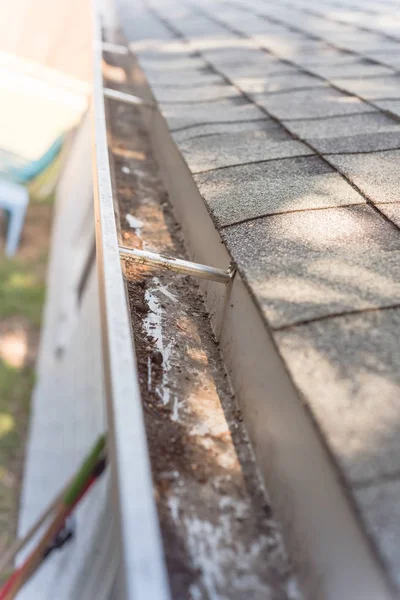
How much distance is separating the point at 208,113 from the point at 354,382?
1.73 m

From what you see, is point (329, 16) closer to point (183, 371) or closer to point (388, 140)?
point (388, 140)

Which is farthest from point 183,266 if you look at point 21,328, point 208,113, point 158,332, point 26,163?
point 26,163

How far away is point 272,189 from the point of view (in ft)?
5.53

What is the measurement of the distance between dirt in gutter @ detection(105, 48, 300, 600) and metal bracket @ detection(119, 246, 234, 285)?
145mm

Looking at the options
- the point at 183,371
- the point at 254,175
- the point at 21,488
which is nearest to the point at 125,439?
the point at 183,371

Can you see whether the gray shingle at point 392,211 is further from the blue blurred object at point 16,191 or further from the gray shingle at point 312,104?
the blue blurred object at point 16,191

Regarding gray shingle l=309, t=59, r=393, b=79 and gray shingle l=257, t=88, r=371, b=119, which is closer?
gray shingle l=257, t=88, r=371, b=119

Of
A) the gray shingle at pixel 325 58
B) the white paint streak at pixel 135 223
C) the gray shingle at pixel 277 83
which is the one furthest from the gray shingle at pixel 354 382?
the gray shingle at pixel 325 58

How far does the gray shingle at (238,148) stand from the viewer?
75.7 inches

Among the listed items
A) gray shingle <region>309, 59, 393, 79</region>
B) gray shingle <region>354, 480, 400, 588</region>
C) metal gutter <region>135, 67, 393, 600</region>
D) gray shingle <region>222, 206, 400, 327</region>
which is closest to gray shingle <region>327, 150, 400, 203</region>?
gray shingle <region>222, 206, 400, 327</region>

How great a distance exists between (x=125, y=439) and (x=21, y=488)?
362 centimetres

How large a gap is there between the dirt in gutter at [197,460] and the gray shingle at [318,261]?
29 centimetres

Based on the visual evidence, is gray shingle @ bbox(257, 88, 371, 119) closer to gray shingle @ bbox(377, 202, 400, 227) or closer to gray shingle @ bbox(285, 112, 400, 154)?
gray shingle @ bbox(285, 112, 400, 154)

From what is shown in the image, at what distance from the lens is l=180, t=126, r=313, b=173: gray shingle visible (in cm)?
192
